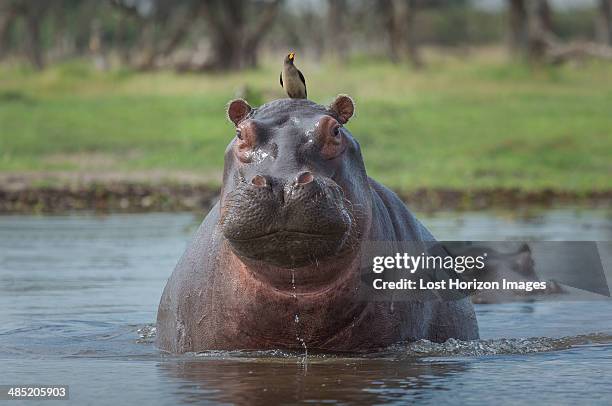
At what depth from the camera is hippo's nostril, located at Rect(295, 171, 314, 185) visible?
5.09 m

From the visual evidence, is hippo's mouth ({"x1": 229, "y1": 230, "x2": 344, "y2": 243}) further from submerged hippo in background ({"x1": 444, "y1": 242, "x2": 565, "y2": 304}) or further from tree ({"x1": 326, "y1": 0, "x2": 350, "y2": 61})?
tree ({"x1": 326, "y1": 0, "x2": 350, "y2": 61})

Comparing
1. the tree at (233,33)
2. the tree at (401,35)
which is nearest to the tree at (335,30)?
the tree at (233,33)

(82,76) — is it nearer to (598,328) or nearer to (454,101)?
(454,101)

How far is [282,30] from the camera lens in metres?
77.4

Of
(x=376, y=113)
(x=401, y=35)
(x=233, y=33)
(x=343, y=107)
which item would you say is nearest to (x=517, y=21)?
(x=401, y=35)

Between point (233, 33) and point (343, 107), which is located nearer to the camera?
point (343, 107)

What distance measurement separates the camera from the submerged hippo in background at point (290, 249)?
5117mm

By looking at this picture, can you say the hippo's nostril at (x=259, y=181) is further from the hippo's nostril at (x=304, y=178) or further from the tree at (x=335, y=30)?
the tree at (x=335, y=30)

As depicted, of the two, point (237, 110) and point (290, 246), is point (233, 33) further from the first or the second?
point (290, 246)

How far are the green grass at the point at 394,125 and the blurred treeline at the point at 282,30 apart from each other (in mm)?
5595

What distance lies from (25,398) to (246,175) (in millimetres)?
1180

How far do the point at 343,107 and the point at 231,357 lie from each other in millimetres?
1122

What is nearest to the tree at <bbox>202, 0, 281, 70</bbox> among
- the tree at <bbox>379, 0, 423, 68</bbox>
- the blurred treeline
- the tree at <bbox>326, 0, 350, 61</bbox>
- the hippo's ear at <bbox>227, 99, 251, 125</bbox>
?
the blurred treeline

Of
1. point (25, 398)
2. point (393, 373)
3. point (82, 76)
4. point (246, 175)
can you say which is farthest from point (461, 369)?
point (82, 76)
